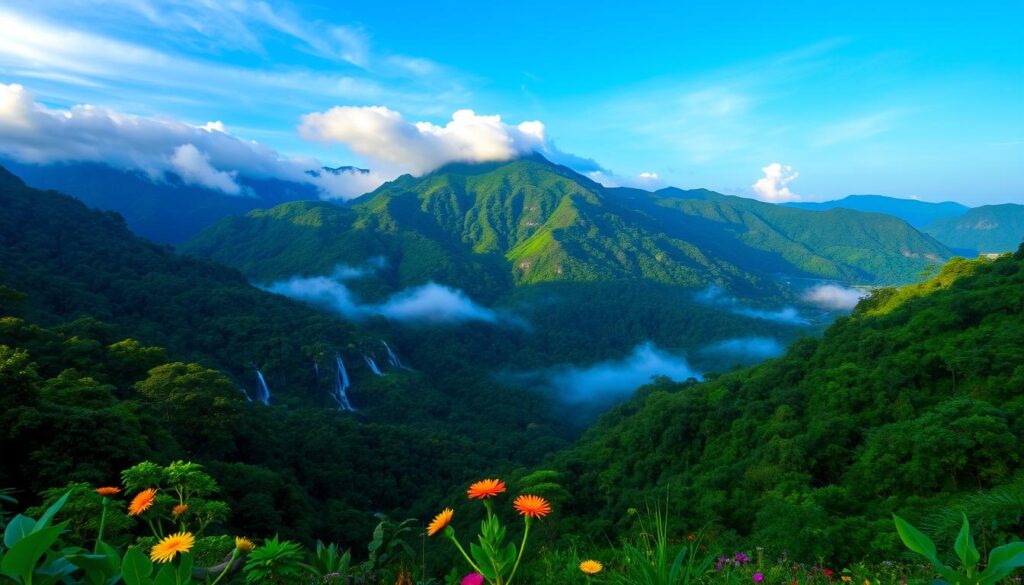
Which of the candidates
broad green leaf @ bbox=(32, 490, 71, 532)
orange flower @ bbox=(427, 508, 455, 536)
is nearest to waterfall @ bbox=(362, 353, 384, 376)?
orange flower @ bbox=(427, 508, 455, 536)

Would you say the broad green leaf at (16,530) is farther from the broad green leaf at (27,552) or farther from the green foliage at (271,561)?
the green foliage at (271,561)

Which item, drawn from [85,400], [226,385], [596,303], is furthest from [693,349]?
[85,400]

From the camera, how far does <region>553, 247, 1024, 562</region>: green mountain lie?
36.4 feet

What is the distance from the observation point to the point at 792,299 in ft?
573

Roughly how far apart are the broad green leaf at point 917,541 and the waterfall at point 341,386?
221 ft

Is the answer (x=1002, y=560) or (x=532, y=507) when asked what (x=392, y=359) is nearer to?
(x=532, y=507)

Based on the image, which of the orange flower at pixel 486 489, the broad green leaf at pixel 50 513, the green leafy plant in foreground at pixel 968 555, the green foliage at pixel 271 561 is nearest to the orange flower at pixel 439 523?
the orange flower at pixel 486 489

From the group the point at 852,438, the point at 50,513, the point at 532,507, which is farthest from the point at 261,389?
the point at 50,513

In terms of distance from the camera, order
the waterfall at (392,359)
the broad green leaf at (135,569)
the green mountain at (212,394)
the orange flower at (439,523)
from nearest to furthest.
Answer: the broad green leaf at (135,569)
the orange flower at (439,523)
the green mountain at (212,394)
the waterfall at (392,359)

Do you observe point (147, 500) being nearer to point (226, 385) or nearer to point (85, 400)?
point (85, 400)

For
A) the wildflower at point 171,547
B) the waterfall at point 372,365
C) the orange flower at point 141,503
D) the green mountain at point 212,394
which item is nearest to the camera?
the wildflower at point 171,547

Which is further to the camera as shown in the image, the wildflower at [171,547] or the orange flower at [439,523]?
the orange flower at [439,523]

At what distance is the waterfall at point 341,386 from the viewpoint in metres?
64.7

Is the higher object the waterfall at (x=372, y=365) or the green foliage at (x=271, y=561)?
the green foliage at (x=271, y=561)
